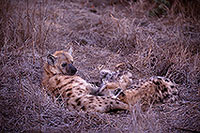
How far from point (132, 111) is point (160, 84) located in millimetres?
872

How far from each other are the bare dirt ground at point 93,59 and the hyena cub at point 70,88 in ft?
0.47

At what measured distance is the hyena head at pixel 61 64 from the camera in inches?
167

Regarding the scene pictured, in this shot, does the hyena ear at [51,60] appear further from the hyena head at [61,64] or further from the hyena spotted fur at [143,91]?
the hyena spotted fur at [143,91]

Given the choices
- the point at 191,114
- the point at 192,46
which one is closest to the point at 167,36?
the point at 192,46

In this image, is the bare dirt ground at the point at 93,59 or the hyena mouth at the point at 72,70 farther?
the hyena mouth at the point at 72,70

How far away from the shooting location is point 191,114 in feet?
10.6

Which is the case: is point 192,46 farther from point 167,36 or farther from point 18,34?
point 18,34

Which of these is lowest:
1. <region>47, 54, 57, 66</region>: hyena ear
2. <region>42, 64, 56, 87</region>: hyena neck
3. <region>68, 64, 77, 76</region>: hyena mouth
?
<region>42, 64, 56, 87</region>: hyena neck

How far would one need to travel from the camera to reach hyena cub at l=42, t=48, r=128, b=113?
3.34 metres

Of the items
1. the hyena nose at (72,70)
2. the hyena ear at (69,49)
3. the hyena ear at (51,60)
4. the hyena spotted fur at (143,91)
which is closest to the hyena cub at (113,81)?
the hyena spotted fur at (143,91)

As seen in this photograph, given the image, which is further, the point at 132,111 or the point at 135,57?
the point at 135,57

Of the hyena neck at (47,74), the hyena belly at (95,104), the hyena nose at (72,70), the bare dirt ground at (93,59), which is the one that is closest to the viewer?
the bare dirt ground at (93,59)

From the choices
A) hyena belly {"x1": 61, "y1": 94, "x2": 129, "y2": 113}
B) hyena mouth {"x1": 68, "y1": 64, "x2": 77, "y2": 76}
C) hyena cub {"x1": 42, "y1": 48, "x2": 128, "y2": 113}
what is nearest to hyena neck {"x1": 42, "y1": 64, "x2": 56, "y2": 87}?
hyena cub {"x1": 42, "y1": 48, "x2": 128, "y2": 113}

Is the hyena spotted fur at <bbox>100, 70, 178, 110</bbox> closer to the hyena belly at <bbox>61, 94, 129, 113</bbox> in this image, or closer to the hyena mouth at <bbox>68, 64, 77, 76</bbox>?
the hyena belly at <bbox>61, 94, 129, 113</bbox>
